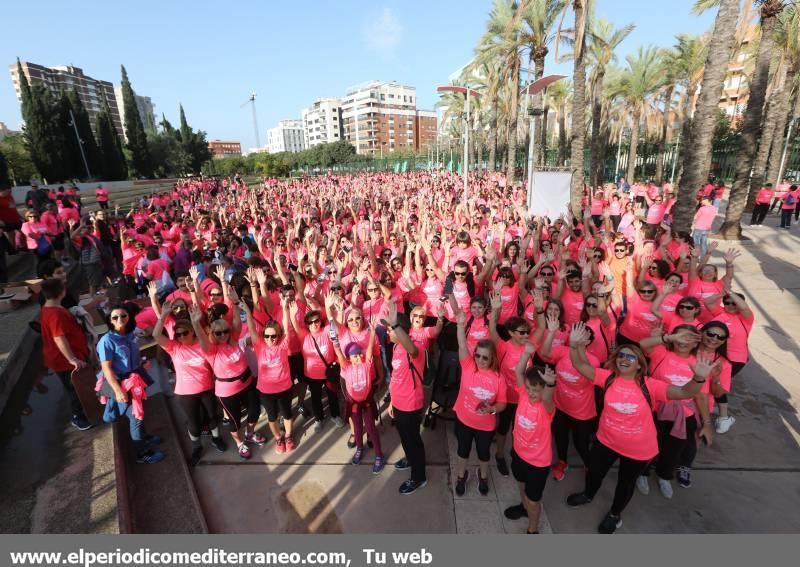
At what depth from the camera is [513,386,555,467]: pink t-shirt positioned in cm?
285

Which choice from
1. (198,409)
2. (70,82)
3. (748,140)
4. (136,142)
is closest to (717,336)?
(198,409)

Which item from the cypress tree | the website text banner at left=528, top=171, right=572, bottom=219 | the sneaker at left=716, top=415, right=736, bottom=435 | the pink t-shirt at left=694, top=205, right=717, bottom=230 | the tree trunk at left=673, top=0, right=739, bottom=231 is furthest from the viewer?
the cypress tree

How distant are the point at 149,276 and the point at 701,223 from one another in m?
11.1

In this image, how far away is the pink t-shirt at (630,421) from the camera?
288 centimetres

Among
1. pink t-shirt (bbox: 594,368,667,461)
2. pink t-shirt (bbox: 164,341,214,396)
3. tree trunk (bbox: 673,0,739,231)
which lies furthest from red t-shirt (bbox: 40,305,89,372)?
tree trunk (bbox: 673,0,739,231)

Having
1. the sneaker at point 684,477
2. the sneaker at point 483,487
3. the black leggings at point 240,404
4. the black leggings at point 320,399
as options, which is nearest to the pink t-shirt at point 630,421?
the sneaker at point 684,477

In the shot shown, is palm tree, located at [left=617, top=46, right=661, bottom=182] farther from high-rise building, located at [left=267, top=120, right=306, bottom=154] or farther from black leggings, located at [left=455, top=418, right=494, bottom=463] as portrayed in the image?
high-rise building, located at [left=267, top=120, right=306, bottom=154]

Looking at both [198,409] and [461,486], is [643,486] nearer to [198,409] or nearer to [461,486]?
[461,486]

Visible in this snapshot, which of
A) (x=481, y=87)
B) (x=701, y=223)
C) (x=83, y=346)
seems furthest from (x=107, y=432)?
(x=481, y=87)

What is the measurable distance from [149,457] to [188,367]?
3.42 ft

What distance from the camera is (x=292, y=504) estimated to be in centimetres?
351

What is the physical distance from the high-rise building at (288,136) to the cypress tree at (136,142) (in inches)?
4707

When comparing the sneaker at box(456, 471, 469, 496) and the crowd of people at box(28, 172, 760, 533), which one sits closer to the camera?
the crowd of people at box(28, 172, 760, 533)

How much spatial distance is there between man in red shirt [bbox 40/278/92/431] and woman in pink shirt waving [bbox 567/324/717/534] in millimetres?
4643
